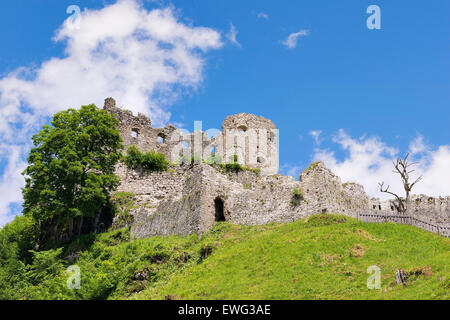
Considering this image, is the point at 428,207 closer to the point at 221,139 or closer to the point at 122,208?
the point at 221,139

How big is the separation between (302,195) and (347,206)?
3.15m

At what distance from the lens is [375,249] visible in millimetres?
27266

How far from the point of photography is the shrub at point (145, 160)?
150 feet

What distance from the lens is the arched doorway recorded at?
38.0 m

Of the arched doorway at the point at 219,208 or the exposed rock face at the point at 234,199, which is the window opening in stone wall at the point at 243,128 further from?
the arched doorway at the point at 219,208

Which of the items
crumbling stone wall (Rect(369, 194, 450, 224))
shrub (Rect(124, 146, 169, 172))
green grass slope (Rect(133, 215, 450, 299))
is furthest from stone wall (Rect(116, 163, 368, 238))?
shrub (Rect(124, 146, 169, 172))

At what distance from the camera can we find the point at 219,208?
38.6 m

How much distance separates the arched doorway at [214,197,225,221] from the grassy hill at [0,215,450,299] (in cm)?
174

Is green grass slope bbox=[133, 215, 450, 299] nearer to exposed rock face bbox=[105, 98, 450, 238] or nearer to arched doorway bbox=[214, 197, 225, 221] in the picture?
exposed rock face bbox=[105, 98, 450, 238]

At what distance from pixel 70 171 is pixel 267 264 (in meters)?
17.9

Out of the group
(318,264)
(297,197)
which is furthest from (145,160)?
(318,264)

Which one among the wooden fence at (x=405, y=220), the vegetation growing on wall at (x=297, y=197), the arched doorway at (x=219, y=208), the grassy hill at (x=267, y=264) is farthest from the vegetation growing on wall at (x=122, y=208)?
the wooden fence at (x=405, y=220)
